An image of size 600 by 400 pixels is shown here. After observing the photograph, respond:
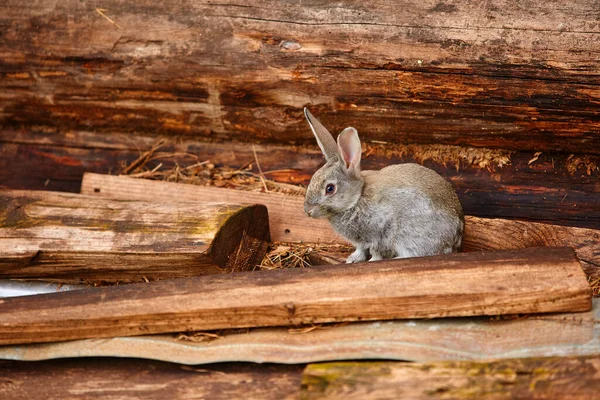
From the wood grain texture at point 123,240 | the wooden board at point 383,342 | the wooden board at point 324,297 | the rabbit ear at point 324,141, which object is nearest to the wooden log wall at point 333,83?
the rabbit ear at point 324,141

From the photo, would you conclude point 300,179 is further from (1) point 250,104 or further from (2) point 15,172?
(2) point 15,172

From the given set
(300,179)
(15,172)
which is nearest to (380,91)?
(300,179)

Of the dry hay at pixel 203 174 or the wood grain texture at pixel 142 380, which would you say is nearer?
the wood grain texture at pixel 142 380

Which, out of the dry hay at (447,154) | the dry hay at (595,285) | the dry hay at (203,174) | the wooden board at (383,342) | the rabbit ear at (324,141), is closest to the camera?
the wooden board at (383,342)

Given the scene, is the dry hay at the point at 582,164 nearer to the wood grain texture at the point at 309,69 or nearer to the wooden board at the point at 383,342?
the wood grain texture at the point at 309,69

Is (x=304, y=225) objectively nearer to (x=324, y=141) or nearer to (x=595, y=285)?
(x=324, y=141)
